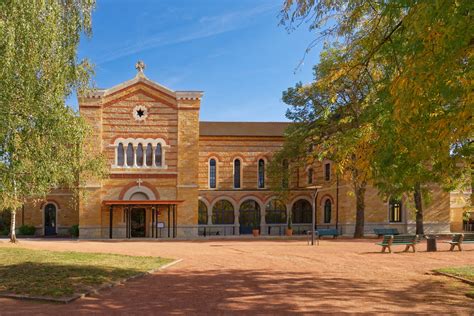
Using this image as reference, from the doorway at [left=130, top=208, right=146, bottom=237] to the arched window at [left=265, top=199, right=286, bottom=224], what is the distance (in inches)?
419

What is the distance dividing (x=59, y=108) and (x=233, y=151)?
96.3ft

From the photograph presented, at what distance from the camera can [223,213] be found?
4134cm

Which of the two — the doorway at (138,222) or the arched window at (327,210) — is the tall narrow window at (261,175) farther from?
the doorway at (138,222)

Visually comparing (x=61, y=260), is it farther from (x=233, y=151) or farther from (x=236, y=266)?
(x=233, y=151)

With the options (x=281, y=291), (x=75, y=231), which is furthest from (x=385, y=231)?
(x=281, y=291)

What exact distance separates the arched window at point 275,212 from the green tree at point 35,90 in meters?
29.5

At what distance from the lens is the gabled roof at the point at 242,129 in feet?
137

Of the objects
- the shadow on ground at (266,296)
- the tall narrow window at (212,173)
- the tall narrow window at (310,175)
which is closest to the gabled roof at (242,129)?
the tall narrow window at (212,173)

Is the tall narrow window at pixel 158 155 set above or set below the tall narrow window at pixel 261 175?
above

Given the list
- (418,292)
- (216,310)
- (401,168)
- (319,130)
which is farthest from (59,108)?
(319,130)

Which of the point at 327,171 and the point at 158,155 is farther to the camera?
the point at 327,171

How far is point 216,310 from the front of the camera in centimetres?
884

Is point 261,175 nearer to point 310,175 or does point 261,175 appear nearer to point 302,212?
point 310,175

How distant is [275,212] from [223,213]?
4358 mm
